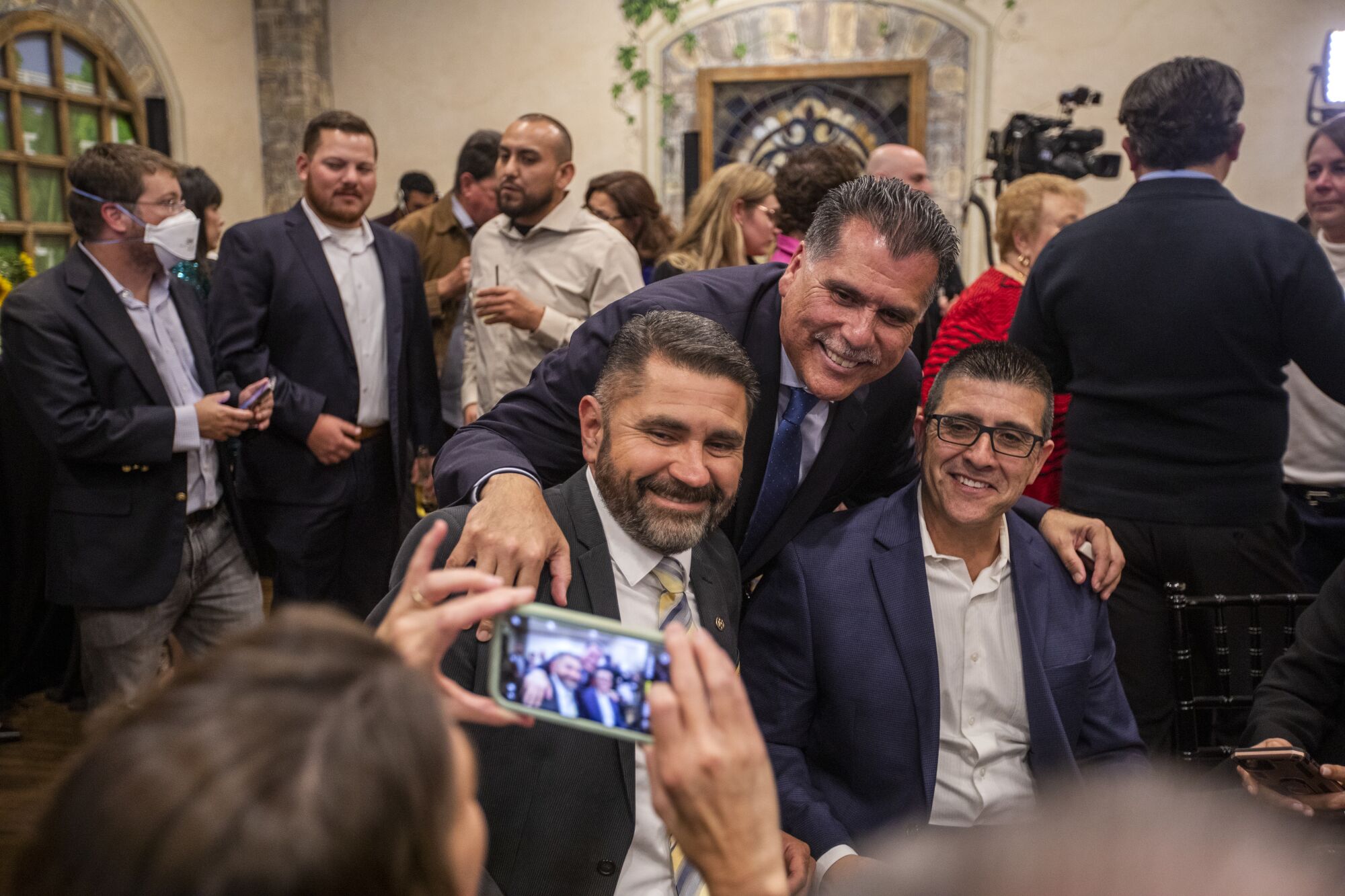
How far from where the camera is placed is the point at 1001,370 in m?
1.84

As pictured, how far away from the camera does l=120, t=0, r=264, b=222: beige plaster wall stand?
6.21 metres

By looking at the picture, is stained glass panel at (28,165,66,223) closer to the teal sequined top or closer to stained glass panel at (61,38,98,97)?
stained glass panel at (61,38,98,97)

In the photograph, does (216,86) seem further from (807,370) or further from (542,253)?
(807,370)

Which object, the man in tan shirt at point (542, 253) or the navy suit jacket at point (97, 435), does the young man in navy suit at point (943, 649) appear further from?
the man in tan shirt at point (542, 253)

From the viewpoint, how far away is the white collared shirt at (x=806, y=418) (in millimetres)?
1912

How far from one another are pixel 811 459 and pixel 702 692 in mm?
1162

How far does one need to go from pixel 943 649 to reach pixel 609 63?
601 cm

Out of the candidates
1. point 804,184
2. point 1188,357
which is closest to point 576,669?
point 1188,357

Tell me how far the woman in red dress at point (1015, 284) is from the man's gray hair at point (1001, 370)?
0.64m

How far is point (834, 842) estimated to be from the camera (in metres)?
1.62

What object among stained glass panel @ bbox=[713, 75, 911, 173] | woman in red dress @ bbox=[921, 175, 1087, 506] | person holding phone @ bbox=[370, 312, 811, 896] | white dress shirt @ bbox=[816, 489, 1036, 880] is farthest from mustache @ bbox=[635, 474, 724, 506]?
stained glass panel @ bbox=[713, 75, 911, 173]

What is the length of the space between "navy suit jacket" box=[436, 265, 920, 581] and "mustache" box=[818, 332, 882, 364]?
0.40ft

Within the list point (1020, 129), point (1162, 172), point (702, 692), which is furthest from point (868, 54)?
point (702, 692)

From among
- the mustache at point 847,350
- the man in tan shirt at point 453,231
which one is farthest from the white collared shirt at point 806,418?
the man in tan shirt at point 453,231
